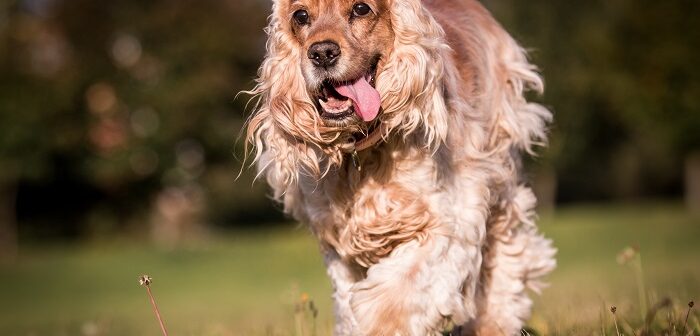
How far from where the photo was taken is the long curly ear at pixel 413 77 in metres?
4.52

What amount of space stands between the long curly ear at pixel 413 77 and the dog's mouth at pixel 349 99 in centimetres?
6

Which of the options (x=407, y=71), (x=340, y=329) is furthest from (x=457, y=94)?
(x=340, y=329)

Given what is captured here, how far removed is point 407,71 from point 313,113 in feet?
1.65

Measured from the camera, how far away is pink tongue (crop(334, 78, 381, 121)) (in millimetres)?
4465

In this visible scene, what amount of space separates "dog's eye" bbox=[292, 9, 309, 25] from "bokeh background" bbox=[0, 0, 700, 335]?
70.5 ft

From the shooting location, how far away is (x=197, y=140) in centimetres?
3800

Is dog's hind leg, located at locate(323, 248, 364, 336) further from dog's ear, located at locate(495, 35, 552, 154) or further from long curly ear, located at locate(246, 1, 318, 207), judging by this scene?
dog's ear, located at locate(495, 35, 552, 154)

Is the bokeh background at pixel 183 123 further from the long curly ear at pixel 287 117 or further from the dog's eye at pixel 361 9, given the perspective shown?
the dog's eye at pixel 361 9

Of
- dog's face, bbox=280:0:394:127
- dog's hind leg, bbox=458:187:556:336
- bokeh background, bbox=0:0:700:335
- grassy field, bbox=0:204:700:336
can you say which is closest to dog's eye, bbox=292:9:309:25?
dog's face, bbox=280:0:394:127

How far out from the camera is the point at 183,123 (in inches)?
1449

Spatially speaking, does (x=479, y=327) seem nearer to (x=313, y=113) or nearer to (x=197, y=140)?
(x=313, y=113)

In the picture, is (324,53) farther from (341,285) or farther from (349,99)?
(341,285)

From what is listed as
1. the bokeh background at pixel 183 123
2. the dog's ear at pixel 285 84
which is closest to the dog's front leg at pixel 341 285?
the dog's ear at pixel 285 84

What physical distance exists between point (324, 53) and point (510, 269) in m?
2.05
